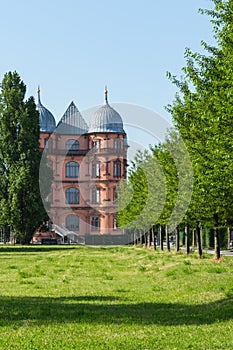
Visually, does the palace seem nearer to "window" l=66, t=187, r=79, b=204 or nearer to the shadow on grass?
"window" l=66, t=187, r=79, b=204

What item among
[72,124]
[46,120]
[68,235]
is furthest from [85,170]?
[68,235]

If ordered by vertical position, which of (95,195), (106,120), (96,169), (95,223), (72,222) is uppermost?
(106,120)

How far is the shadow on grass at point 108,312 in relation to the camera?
13.3m

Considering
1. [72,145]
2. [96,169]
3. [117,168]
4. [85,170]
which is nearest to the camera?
[117,168]

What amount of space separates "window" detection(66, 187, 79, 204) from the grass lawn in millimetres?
80055

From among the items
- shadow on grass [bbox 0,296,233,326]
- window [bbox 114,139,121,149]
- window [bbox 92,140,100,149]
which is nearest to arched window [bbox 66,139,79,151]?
window [bbox 92,140,100,149]

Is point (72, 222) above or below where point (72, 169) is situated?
below

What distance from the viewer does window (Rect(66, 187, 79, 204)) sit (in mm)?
105312

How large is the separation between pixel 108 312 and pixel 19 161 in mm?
52592

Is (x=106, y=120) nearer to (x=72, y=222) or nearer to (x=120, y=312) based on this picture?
(x=72, y=222)

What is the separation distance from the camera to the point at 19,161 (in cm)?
6625

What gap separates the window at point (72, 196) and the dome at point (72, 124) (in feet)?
32.3

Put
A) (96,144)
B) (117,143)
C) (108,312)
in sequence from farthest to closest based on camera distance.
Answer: (96,144)
(117,143)
(108,312)

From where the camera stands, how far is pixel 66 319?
13555mm
